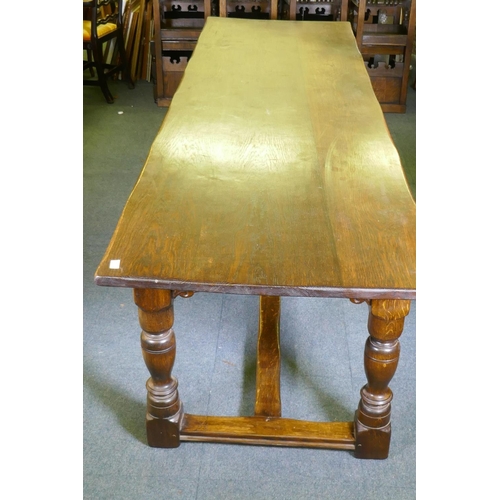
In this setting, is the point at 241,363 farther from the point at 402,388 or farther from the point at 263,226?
the point at 263,226

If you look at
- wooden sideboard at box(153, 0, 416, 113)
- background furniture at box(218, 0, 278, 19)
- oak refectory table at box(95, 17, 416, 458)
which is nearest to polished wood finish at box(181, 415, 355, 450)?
oak refectory table at box(95, 17, 416, 458)

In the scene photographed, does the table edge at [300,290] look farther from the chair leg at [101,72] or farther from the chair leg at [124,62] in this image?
the chair leg at [124,62]

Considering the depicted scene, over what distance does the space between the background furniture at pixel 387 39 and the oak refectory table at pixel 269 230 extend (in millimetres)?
1752

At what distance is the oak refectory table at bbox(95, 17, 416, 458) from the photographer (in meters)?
1.26

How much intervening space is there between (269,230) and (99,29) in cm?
302

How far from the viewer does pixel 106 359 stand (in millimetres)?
1975

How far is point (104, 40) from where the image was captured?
3.95 meters

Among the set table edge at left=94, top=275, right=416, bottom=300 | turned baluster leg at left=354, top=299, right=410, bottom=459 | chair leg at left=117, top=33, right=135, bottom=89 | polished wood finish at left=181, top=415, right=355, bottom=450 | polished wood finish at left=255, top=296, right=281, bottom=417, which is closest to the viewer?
table edge at left=94, top=275, right=416, bottom=300

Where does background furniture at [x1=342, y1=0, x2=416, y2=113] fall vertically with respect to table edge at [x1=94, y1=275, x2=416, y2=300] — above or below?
above

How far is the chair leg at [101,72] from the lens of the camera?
384cm

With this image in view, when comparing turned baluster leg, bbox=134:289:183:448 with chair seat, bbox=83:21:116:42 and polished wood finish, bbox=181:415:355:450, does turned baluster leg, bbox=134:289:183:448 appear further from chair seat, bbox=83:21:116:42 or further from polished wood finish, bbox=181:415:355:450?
chair seat, bbox=83:21:116:42

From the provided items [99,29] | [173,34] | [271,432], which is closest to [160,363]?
[271,432]

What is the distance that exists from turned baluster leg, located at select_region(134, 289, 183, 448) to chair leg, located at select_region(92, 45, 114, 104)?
284 cm

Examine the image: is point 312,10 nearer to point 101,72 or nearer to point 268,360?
point 101,72
